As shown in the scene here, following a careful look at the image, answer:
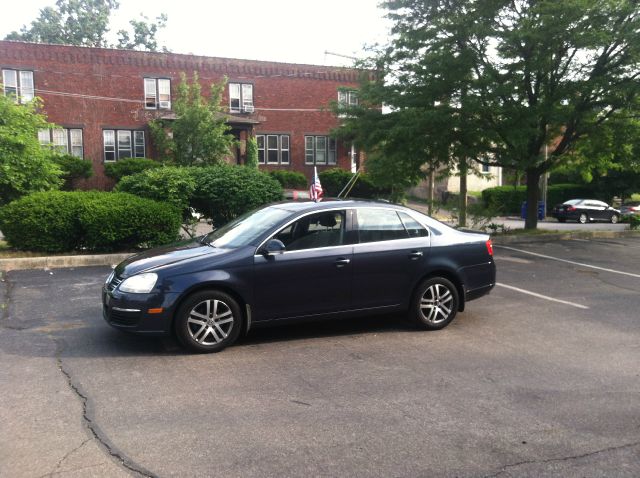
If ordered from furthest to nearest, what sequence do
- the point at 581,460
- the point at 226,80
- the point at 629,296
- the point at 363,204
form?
1. the point at 226,80
2. the point at 629,296
3. the point at 363,204
4. the point at 581,460

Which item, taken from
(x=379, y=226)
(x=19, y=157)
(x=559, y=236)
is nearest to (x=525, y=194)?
(x=559, y=236)

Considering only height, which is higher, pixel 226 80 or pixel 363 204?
pixel 226 80

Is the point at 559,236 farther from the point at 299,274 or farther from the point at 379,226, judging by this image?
the point at 299,274

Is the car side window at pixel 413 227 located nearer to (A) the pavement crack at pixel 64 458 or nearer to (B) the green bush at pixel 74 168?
(A) the pavement crack at pixel 64 458

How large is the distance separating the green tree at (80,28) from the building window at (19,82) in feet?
92.2

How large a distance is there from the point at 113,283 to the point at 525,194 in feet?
117

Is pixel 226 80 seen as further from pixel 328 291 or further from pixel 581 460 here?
pixel 581 460

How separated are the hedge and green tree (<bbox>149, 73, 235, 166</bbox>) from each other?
17069 mm

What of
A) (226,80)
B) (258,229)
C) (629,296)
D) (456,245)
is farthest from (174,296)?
(226,80)

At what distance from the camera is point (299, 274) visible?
6348 millimetres

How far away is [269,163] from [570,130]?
72.9 feet

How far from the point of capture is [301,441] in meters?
4.04

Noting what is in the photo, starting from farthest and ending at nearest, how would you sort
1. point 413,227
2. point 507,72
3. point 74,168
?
1. point 74,168
2. point 507,72
3. point 413,227

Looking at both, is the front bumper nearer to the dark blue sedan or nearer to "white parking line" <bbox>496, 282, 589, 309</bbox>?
the dark blue sedan
